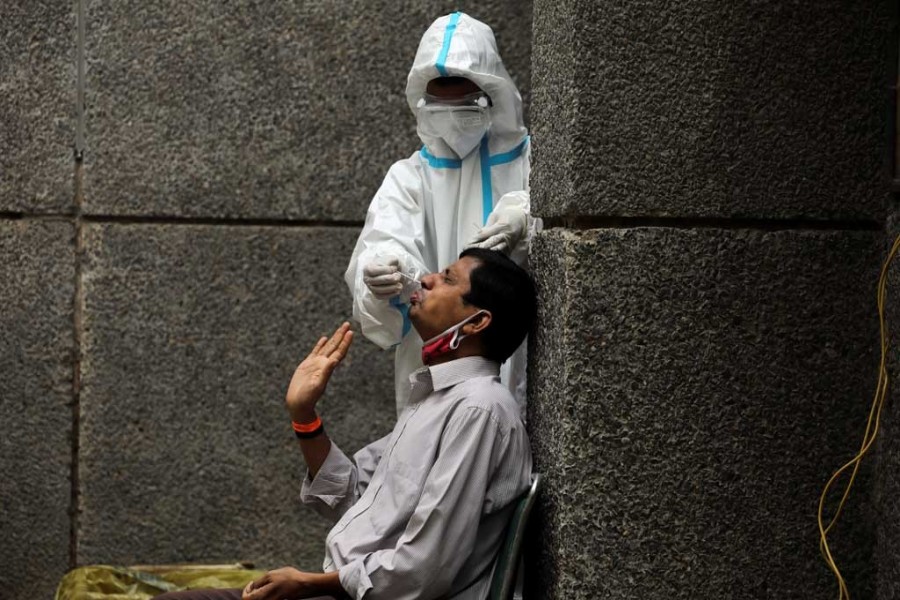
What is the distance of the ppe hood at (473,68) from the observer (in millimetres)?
3480

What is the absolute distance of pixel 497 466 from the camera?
278cm

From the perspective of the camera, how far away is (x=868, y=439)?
2758 mm

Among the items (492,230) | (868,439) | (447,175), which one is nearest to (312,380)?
(492,230)

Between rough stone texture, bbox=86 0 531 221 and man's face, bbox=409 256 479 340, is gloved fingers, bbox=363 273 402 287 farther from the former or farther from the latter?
rough stone texture, bbox=86 0 531 221

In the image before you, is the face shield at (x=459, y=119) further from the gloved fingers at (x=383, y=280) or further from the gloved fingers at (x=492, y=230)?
the gloved fingers at (x=383, y=280)

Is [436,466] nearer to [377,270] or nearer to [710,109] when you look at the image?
[377,270]

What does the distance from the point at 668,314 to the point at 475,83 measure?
1.15m

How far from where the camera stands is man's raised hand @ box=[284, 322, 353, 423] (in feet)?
10.1

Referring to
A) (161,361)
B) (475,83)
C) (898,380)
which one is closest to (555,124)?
(475,83)

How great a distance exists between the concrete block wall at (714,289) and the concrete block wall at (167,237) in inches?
80.3

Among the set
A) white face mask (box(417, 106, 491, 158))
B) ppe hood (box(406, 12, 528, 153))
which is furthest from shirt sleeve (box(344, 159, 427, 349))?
ppe hood (box(406, 12, 528, 153))

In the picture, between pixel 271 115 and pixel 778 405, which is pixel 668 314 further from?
pixel 271 115

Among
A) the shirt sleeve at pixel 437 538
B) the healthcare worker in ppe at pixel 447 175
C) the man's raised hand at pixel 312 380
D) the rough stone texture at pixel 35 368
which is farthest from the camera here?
the rough stone texture at pixel 35 368

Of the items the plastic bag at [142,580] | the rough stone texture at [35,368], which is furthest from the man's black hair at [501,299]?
the rough stone texture at [35,368]
